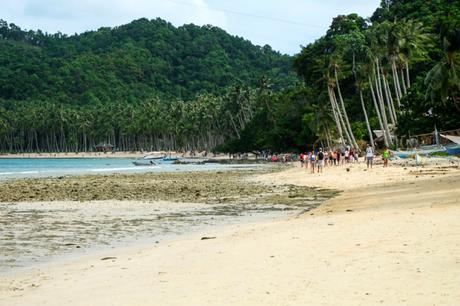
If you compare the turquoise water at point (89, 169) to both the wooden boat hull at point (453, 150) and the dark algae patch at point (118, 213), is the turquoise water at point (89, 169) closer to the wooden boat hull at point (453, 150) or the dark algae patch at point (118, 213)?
the dark algae patch at point (118, 213)

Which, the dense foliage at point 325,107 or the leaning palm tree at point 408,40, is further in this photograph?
the leaning palm tree at point 408,40

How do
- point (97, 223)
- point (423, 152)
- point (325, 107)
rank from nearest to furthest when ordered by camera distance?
point (97, 223) → point (423, 152) → point (325, 107)

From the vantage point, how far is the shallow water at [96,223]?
13.9 metres

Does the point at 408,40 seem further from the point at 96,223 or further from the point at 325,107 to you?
the point at 96,223

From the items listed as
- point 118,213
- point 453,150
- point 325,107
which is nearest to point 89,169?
point 325,107

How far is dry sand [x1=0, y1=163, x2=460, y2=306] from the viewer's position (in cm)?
753

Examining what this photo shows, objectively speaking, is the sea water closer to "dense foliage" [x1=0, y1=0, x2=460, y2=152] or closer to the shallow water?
the shallow water

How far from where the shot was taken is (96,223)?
62.1ft

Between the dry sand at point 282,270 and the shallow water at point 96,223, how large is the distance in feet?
5.17

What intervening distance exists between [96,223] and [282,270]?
10780 mm

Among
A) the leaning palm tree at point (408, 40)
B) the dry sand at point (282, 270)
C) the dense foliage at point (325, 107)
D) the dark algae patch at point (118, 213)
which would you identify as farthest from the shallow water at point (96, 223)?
the leaning palm tree at point (408, 40)

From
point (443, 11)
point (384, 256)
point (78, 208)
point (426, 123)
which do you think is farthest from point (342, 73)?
point (384, 256)

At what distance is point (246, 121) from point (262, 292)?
383 feet

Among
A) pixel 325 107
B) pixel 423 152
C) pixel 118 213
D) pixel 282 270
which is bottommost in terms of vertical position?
pixel 118 213
